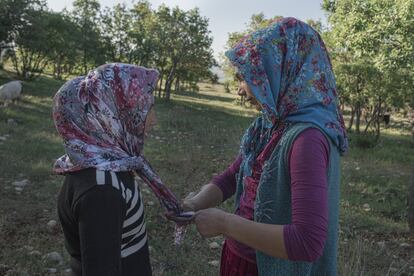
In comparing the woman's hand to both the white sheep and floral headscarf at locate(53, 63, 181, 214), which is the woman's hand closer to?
floral headscarf at locate(53, 63, 181, 214)

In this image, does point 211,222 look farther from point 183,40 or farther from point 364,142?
point 183,40

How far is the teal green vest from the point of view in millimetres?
1529

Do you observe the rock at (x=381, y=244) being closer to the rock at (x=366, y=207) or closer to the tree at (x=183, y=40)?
the rock at (x=366, y=207)

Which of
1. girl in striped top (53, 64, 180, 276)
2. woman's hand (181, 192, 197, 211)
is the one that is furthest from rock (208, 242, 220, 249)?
girl in striped top (53, 64, 180, 276)

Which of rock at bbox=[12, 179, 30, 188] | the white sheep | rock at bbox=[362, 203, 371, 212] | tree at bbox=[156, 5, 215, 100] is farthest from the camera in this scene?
tree at bbox=[156, 5, 215, 100]

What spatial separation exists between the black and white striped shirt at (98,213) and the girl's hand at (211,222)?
11.4 inches

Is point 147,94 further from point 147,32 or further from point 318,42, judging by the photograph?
point 147,32

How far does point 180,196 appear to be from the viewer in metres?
5.97

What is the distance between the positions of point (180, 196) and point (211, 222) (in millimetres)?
4401

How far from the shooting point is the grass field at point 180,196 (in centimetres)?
401

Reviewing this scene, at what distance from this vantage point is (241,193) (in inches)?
76.4

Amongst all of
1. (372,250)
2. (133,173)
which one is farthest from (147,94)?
(372,250)

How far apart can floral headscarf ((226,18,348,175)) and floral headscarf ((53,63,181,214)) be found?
19.7 inches

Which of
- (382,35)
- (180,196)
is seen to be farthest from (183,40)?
(180,196)
